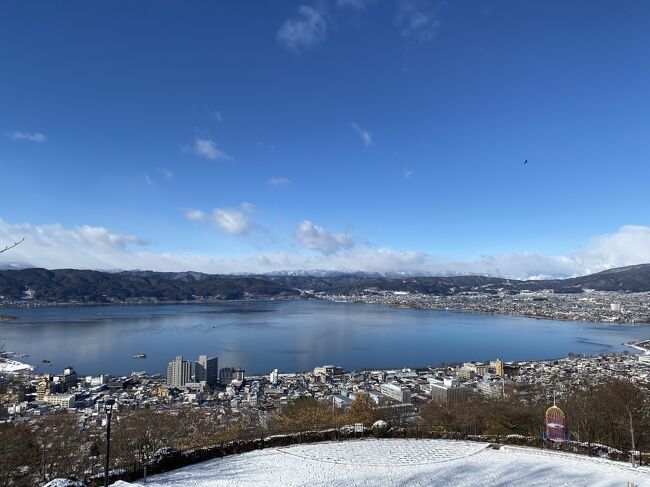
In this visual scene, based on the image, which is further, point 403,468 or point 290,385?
point 290,385

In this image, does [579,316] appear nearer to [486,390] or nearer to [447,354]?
[447,354]

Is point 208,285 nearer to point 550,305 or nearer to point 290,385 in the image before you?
point 550,305

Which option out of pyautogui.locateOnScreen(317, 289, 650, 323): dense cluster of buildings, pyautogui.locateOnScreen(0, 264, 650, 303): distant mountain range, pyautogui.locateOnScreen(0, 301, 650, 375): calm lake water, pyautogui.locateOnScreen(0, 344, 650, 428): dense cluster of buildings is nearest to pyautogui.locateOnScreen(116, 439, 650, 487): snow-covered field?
pyautogui.locateOnScreen(0, 344, 650, 428): dense cluster of buildings

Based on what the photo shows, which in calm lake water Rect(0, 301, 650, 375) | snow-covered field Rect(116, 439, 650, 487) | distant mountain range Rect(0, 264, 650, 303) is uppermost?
distant mountain range Rect(0, 264, 650, 303)

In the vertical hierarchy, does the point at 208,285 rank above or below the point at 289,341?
above

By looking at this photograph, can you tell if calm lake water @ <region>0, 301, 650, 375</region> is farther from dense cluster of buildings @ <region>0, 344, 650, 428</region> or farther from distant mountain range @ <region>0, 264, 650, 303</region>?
distant mountain range @ <region>0, 264, 650, 303</region>

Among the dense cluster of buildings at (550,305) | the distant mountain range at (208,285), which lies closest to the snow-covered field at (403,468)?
the dense cluster of buildings at (550,305)

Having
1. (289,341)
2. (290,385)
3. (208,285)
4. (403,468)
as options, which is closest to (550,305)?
(289,341)
